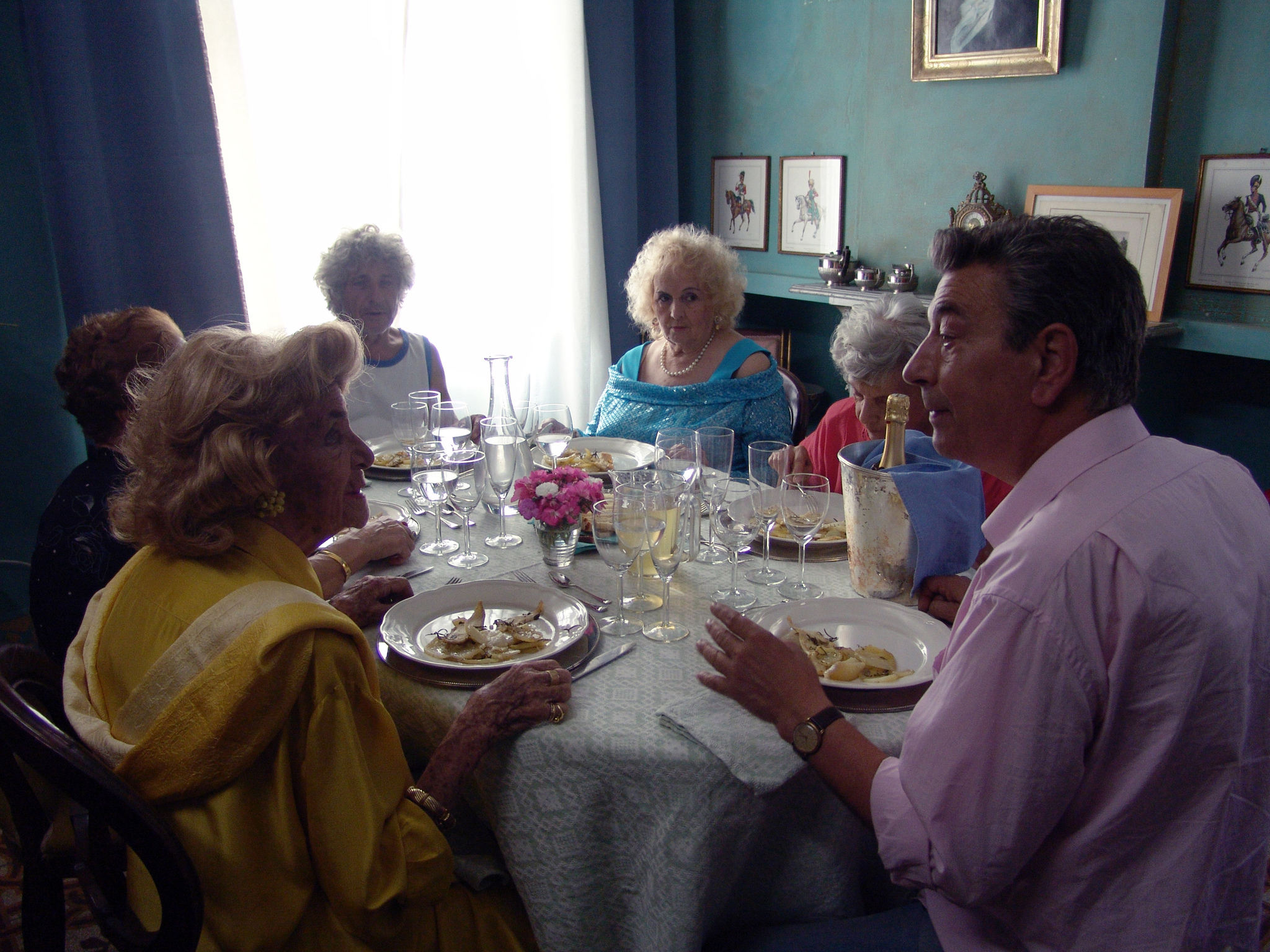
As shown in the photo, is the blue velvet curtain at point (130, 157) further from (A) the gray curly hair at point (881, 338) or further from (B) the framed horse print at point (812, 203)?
(B) the framed horse print at point (812, 203)

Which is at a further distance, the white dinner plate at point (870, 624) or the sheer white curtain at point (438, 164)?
the sheer white curtain at point (438, 164)

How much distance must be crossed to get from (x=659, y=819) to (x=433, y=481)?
33.6 inches

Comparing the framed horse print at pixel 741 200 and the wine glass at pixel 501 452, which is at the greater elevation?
the framed horse print at pixel 741 200

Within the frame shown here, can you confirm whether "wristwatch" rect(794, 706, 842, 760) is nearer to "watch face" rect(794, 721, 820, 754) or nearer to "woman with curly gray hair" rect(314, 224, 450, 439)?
"watch face" rect(794, 721, 820, 754)

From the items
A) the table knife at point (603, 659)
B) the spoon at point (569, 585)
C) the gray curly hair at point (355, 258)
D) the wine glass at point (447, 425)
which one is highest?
the gray curly hair at point (355, 258)

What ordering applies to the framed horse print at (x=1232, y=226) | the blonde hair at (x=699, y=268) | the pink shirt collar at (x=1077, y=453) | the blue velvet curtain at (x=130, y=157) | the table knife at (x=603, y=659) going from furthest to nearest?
the blonde hair at (x=699, y=268)
the blue velvet curtain at (x=130, y=157)
the framed horse print at (x=1232, y=226)
the table knife at (x=603, y=659)
the pink shirt collar at (x=1077, y=453)

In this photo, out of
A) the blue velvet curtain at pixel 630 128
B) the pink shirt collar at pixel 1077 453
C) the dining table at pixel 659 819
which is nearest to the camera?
the pink shirt collar at pixel 1077 453

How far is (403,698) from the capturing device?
1.30 m

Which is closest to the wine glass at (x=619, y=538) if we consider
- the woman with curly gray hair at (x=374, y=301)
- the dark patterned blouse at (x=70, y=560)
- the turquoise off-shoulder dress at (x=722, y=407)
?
the dark patterned blouse at (x=70, y=560)

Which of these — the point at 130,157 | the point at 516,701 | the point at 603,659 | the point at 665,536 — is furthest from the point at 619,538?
the point at 130,157

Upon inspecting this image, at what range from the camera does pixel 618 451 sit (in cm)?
241

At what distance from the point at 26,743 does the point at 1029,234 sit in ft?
4.11

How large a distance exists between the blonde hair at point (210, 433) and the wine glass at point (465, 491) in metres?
0.47

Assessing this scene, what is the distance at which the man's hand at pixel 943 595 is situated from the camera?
4.69ft
